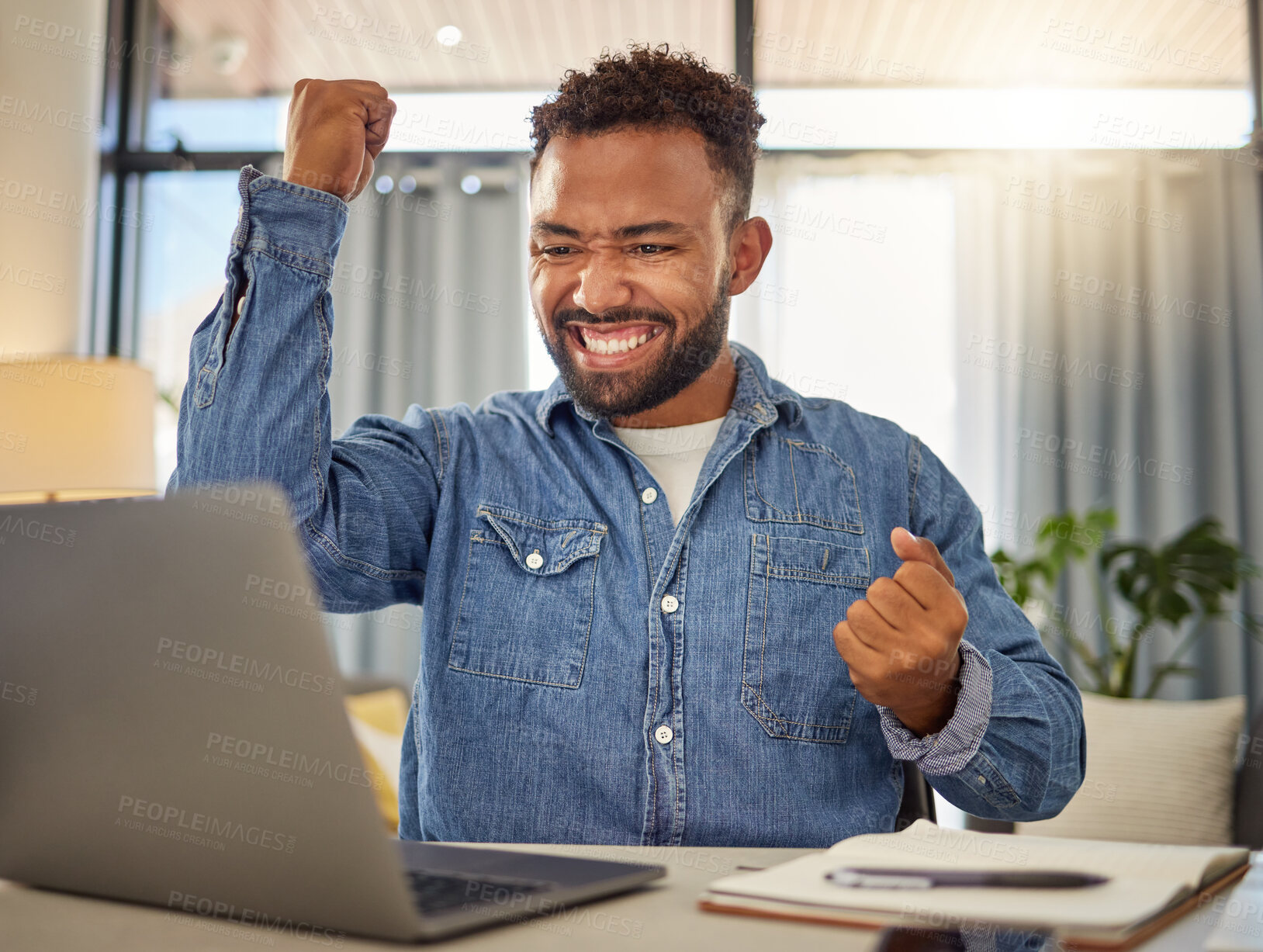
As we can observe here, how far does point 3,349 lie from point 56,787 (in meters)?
2.91

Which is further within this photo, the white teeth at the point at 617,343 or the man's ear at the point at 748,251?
the man's ear at the point at 748,251

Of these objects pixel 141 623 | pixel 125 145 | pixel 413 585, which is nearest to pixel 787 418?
pixel 413 585

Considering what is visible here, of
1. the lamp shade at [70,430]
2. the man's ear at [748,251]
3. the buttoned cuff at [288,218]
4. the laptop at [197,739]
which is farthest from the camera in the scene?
the lamp shade at [70,430]

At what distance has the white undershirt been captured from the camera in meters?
1.24

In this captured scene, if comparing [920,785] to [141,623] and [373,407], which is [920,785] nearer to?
[141,623]

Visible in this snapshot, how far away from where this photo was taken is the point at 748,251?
4.62ft

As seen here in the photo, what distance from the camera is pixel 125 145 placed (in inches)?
145

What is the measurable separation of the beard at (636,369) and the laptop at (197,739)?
0.70 meters

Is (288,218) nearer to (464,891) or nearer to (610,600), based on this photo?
(610,600)

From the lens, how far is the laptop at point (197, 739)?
0.46 meters

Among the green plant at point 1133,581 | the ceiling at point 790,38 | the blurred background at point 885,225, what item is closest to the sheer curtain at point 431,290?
the blurred background at point 885,225

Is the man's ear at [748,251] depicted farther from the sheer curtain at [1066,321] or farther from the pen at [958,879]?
the sheer curtain at [1066,321]

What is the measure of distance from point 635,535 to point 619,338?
9.9 inches

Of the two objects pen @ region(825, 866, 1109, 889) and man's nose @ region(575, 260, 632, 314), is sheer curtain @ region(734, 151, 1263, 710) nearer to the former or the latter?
man's nose @ region(575, 260, 632, 314)
